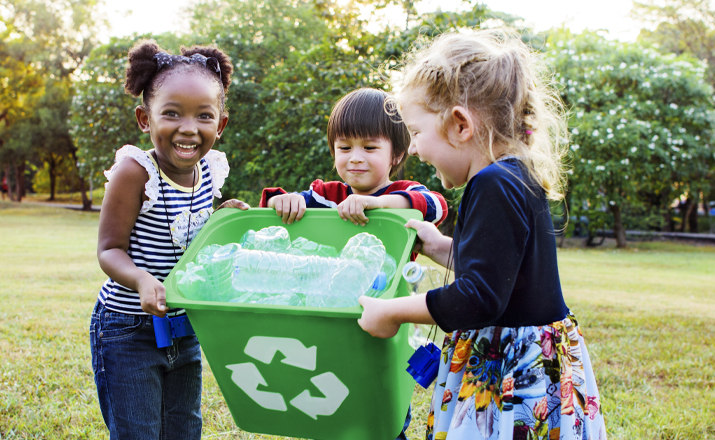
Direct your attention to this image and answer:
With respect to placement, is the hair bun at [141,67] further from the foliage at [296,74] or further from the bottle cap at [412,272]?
the bottle cap at [412,272]

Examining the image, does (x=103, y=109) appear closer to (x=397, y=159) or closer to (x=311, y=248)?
(x=397, y=159)

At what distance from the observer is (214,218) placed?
1787mm

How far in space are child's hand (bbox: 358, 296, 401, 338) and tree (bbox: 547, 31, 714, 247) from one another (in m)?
11.5

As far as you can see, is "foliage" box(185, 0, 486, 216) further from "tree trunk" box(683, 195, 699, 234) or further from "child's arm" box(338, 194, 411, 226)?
"tree trunk" box(683, 195, 699, 234)

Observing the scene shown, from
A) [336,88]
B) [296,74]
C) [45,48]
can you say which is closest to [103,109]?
[45,48]

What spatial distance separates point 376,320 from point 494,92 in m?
0.60

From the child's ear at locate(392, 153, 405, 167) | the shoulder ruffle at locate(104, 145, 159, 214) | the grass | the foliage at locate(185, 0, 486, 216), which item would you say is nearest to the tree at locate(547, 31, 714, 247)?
the grass

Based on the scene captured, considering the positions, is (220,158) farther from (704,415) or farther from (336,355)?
(704,415)

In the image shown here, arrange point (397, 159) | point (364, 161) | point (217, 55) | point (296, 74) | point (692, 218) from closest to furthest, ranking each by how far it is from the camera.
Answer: point (217, 55) < point (364, 161) < point (397, 159) < point (296, 74) < point (692, 218)

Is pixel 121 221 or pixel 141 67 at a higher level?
pixel 141 67

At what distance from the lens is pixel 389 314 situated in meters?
1.26

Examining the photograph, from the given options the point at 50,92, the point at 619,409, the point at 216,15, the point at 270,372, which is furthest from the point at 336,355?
the point at 50,92

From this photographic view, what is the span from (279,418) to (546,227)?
857 millimetres

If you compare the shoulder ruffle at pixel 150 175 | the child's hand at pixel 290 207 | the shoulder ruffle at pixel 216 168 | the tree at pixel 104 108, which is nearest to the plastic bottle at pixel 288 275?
the child's hand at pixel 290 207
